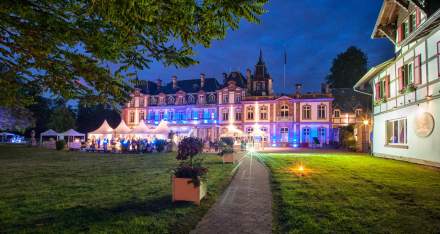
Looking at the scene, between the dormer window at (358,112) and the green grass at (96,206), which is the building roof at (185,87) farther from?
the green grass at (96,206)

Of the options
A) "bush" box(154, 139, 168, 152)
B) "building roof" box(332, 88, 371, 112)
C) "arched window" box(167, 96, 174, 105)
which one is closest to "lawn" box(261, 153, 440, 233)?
"bush" box(154, 139, 168, 152)

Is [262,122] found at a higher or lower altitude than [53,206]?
higher

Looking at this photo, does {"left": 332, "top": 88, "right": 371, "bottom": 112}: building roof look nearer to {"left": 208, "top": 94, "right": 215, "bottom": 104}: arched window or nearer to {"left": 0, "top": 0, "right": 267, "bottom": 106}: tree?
{"left": 208, "top": 94, "right": 215, "bottom": 104}: arched window

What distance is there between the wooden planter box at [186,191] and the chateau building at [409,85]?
10.6 meters

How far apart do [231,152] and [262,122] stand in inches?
1072

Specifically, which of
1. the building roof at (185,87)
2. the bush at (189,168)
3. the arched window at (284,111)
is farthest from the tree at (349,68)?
the bush at (189,168)

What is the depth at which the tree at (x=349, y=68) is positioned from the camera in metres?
50.1

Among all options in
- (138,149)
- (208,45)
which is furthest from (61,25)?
(138,149)

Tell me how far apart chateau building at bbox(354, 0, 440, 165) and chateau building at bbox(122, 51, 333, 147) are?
53.1 feet

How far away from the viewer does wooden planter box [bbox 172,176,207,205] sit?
6.30 meters

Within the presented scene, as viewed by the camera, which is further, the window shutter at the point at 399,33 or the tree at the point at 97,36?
the window shutter at the point at 399,33

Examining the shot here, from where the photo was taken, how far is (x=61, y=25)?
3336 millimetres

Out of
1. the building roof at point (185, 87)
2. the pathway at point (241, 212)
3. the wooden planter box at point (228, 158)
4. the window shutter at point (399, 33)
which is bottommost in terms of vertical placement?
the pathway at point (241, 212)

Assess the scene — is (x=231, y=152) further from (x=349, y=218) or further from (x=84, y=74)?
(x=84, y=74)
